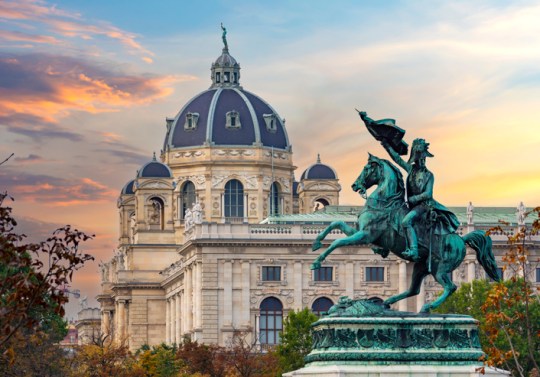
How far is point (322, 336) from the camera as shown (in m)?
46.9

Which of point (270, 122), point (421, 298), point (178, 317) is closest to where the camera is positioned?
point (421, 298)

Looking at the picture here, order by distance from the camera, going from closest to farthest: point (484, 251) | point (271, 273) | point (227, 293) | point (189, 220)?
point (484, 251)
point (227, 293)
point (271, 273)
point (189, 220)

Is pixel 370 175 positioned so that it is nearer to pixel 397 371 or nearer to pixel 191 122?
pixel 397 371

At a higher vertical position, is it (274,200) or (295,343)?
(274,200)

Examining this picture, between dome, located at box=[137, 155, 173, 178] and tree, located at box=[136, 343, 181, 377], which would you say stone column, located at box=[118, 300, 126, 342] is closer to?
dome, located at box=[137, 155, 173, 178]

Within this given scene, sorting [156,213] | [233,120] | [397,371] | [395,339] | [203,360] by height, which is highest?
[233,120]

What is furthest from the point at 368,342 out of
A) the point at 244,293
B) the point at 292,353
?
the point at 244,293

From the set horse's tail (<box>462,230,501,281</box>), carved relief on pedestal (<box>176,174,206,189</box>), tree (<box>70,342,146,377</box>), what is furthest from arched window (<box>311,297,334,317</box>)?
horse's tail (<box>462,230,501,281</box>)

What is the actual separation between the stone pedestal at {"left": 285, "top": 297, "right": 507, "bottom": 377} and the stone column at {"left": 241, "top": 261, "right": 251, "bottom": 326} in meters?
110

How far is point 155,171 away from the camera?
185375 millimetres

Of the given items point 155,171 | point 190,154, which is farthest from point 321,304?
point 190,154

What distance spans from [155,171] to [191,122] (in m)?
9.83

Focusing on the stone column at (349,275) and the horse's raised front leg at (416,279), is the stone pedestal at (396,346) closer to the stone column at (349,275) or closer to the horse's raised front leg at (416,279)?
the horse's raised front leg at (416,279)

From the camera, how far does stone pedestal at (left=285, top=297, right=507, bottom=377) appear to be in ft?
151
